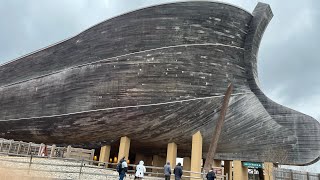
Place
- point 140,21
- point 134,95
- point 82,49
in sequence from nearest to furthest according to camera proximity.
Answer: point 134,95, point 140,21, point 82,49

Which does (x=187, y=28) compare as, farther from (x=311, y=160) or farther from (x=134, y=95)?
(x=311, y=160)

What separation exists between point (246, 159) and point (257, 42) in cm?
949

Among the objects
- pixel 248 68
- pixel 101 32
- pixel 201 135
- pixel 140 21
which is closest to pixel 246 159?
pixel 201 135

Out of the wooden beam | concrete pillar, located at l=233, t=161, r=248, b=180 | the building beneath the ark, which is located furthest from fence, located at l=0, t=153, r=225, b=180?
concrete pillar, located at l=233, t=161, r=248, b=180

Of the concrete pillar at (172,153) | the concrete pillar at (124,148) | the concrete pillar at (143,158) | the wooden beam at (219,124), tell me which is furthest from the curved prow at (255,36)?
the concrete pillar at (143,158)

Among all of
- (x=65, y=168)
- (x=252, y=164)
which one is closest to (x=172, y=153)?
(x=252, y=164)

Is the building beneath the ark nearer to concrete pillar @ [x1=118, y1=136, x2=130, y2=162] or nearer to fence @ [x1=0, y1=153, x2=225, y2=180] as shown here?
concrete pillar @ [x1=118, y1=136, x2=130, y2=162]

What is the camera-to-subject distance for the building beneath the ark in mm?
22906

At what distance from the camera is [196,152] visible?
2311 cm

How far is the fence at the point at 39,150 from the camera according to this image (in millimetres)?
22641

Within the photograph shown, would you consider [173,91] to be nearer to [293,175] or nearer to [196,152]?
[196,152]

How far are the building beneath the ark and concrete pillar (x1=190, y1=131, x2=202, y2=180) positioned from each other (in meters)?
0.08

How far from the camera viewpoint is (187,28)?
78.7 ft

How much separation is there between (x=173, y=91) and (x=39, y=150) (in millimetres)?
10695
